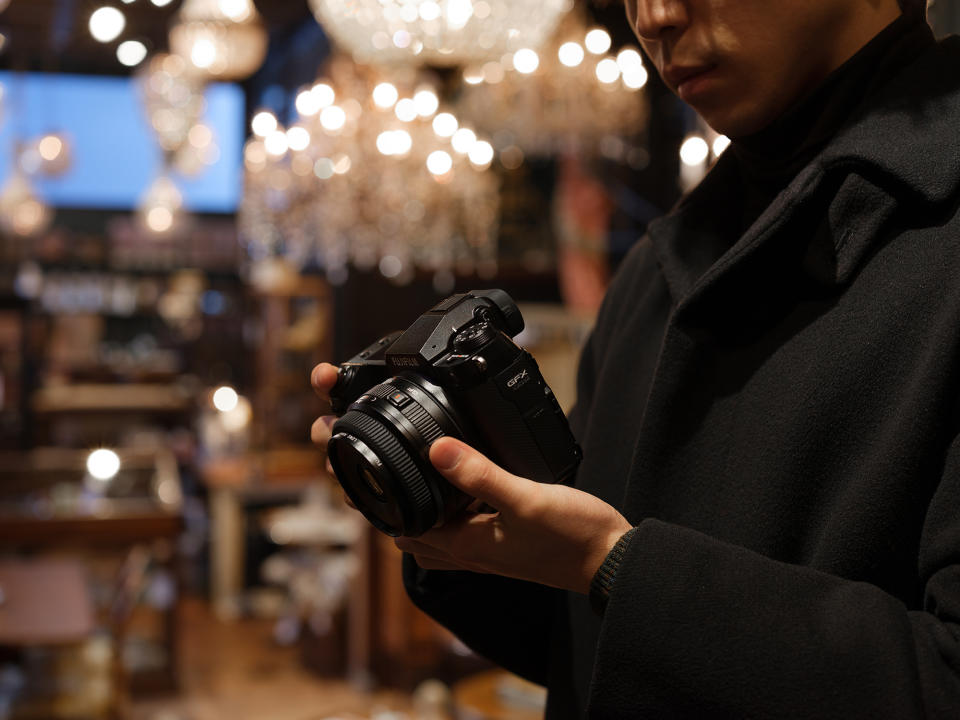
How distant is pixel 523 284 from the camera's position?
6137 millimetres

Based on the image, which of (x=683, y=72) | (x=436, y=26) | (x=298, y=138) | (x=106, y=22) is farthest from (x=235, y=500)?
(x=683, y=72)

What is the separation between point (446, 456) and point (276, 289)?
6.35m

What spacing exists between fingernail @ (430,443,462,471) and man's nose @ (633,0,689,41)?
1.31 ft

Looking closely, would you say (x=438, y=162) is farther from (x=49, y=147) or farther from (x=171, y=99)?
(x=49, y=147)

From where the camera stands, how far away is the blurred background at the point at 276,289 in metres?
3.28

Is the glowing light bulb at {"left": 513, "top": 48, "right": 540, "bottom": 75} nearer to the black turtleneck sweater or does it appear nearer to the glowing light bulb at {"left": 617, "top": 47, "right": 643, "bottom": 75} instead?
the glowing light bulb at {"left": 617, "top": 47, "right": 643, "bottom": 75}

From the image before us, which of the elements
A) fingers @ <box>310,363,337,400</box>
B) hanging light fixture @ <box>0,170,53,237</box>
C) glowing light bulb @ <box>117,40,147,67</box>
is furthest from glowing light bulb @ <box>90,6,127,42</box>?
glowing light bulb @ <box>117,40,147,67</box>

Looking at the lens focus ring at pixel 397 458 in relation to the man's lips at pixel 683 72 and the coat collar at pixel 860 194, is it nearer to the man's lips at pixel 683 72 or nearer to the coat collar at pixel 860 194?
the coat collar at pixel 860 194

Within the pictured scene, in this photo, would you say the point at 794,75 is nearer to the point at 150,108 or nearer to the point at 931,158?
the point at 931,158

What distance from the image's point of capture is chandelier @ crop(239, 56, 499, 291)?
4000 mm

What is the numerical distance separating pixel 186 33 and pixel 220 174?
5.46 metres

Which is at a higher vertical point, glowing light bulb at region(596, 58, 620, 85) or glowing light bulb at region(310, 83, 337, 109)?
glowing light bulb at region(596, 58, 620, 85)

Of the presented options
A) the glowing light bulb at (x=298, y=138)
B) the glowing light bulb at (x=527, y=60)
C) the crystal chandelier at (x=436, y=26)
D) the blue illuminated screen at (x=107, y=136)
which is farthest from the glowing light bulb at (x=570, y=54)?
the blue illuminated screen at (x=107, y=136)

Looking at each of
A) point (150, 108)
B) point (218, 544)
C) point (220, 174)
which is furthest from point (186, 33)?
point (220, 174)
